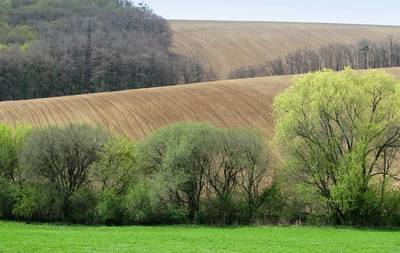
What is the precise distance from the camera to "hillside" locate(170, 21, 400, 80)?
411ft

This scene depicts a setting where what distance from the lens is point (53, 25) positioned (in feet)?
385

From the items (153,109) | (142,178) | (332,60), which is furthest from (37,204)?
(332,60)

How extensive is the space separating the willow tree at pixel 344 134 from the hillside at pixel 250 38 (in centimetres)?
7481

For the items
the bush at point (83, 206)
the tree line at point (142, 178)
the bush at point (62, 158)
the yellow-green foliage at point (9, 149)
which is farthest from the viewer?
A: the yellow-green foliage at point (9, 149)

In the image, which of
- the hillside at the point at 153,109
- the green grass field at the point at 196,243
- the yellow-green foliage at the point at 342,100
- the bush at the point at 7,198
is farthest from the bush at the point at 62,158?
the hillside at the point at 153,109

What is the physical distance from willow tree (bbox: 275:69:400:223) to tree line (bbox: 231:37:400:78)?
7423 cm

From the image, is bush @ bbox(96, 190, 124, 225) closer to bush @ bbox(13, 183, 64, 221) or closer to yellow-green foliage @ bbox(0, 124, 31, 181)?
bush @ bbox(13, 183, 64, 221)

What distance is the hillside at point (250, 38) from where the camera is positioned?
12538cm

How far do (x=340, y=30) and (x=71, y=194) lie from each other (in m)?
130

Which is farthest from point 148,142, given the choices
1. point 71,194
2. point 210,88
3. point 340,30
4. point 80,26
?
point 340,30

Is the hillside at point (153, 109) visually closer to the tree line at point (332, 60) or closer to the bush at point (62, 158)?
the bush at point (62, 158)

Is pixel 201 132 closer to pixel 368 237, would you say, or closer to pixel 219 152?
pixel 219 152

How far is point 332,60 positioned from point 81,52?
57.0 metres

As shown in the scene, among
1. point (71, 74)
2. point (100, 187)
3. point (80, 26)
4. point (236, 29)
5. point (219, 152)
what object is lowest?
point (100, 187)
